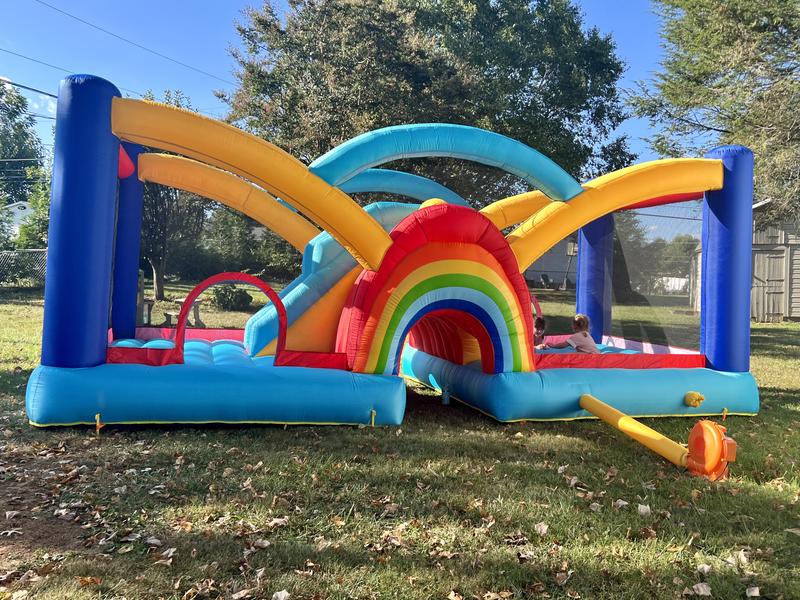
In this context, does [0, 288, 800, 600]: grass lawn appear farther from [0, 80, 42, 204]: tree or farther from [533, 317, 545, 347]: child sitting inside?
[0, 80, 42, 204]: tree

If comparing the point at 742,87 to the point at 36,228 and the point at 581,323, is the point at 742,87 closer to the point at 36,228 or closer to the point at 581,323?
the point at 581,323

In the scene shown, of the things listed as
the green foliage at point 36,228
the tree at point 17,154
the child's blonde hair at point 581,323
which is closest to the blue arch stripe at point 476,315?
the child's blonde hair at point 581,323

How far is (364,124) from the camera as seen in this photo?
14047 millimetres

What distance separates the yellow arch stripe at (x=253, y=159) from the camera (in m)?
5.16

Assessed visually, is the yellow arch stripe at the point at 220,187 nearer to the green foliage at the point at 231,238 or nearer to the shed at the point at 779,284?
the green foliage at the point at 231,238

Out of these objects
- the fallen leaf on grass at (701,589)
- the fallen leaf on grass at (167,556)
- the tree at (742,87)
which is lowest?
the fallen leaf on grass at (167,556)

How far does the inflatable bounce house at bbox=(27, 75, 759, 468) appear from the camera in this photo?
16.5 feet

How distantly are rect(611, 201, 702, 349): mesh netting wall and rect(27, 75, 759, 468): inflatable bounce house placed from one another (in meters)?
0.31

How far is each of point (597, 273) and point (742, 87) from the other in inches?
333

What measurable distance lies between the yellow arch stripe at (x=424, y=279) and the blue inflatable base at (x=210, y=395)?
0.28 metres

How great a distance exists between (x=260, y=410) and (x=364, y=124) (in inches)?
402

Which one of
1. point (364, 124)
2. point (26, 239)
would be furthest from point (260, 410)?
point (26, 239)

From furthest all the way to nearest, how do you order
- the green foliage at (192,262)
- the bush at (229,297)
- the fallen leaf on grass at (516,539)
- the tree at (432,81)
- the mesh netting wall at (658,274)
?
the tree at (432,81), the bush at (229,297), the green foliage at (192,262), the mesh netting wall at (658,274), the fallen leaf on grass at (516,539)

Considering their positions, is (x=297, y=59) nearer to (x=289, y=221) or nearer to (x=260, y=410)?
(x=289, y=221)
